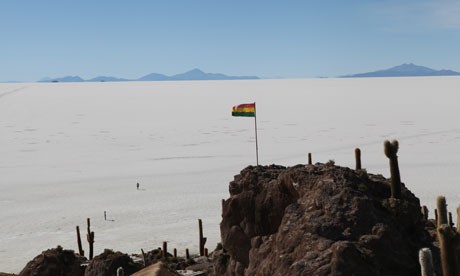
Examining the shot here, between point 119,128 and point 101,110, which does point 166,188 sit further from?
point 101,110

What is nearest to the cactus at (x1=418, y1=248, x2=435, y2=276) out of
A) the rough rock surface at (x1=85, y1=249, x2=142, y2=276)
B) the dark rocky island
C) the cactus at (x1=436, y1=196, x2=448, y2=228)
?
the dark rocky island

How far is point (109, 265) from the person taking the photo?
52.6 feet

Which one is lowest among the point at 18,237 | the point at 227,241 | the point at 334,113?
the point at 18,237

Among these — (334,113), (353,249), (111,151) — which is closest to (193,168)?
(111,151)

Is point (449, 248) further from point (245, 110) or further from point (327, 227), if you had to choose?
point (245, 110)

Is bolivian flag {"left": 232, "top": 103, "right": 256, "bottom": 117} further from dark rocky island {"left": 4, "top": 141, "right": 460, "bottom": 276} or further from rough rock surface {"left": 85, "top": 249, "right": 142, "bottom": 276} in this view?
dark rocky island {"left": 4, "top": 141, "right": 460, "bottom": 276}

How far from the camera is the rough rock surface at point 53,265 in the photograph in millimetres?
16453

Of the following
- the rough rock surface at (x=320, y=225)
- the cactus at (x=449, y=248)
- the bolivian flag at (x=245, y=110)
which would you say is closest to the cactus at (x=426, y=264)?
the cactus at (x=449, y=248)

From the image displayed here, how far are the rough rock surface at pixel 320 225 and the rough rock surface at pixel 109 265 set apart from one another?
17.1ft

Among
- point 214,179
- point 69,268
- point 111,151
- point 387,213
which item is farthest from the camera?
point 111,151

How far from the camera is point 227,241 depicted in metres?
11.8

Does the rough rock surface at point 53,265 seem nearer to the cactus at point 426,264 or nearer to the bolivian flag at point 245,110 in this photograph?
the bolivian flag at point 245,110

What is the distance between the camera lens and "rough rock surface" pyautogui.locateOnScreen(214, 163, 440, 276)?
358 inches

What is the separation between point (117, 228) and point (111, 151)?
2673cm
